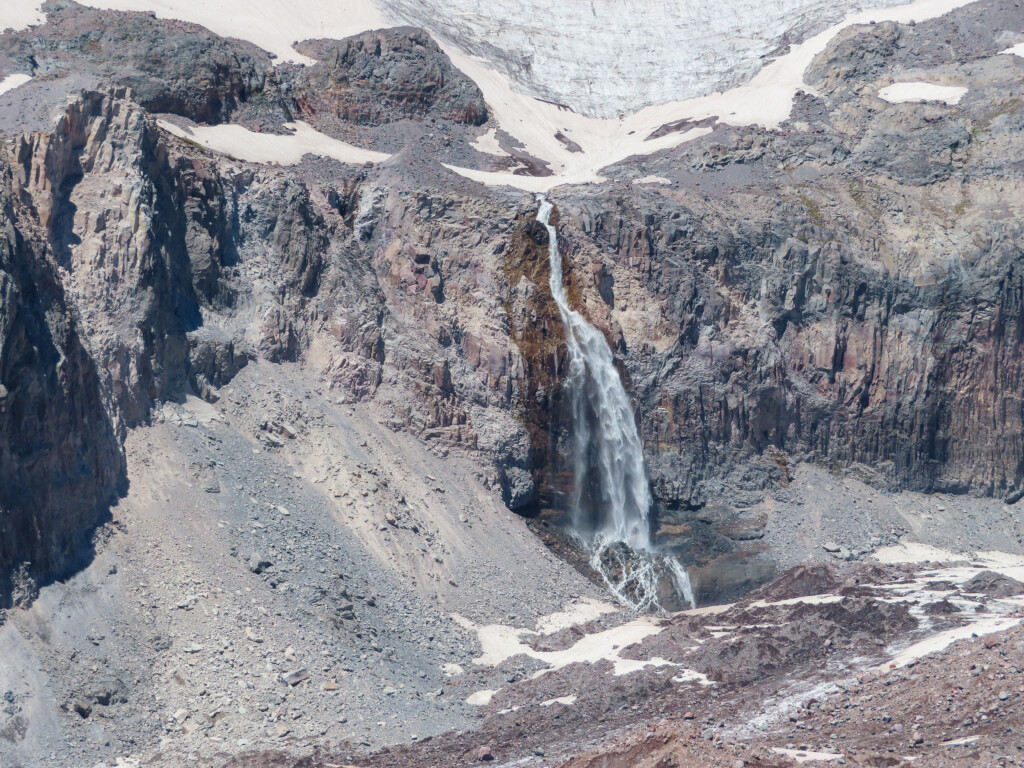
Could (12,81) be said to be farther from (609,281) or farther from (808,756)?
(808,756)

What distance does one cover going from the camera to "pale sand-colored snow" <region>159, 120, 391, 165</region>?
42.3 meters

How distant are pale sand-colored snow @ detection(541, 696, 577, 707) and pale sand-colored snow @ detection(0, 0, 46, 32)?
32782 millimetres

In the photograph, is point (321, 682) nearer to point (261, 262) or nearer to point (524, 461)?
point (524, 461)

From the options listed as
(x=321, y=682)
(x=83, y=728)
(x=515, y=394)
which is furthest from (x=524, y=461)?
(x=83, y=728)

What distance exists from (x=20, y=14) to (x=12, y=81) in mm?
9205

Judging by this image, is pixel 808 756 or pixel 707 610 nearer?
pixel 808 756

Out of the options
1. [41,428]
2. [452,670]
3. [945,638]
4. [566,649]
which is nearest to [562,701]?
[452,670]

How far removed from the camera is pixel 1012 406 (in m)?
46.3

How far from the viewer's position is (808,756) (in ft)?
65.3

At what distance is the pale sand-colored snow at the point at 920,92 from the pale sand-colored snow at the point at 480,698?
36.4m

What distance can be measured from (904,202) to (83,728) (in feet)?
124

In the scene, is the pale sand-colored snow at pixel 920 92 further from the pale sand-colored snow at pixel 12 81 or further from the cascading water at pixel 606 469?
the pale sand-colored snow at pixel 12 81

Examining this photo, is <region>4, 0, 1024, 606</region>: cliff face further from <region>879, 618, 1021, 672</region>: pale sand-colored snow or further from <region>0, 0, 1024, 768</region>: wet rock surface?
<region>879, 618, 1021, 672</region>: pale sand-colored snow

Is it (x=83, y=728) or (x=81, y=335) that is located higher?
(x=81, y=335)
